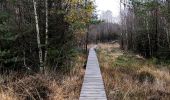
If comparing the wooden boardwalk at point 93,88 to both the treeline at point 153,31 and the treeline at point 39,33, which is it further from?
the treeline at point 153,31

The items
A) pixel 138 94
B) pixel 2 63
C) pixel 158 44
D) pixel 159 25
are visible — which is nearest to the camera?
pixel 138 94

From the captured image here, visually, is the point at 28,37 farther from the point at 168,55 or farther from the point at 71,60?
the point at 168,55

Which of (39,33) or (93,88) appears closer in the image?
(93,88)

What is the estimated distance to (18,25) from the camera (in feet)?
39.2

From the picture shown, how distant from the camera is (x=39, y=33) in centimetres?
1240

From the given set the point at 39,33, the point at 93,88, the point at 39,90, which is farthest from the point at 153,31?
the point at 39,90

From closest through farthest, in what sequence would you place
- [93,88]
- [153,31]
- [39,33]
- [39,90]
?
[39,90] < [93,88] < [39,33] < [153,31]

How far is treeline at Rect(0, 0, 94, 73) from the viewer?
469 inches

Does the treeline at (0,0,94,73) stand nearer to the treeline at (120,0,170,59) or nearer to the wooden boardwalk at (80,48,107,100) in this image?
the wooden boardwalk at (80,48,107,100)

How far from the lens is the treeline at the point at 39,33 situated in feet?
39.1

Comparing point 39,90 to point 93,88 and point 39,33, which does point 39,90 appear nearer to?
point 93,88

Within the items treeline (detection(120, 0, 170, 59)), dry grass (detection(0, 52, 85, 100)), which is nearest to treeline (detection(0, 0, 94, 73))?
Result: dry grass (detection(0, 52, 85, 100))

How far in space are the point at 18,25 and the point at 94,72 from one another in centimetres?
351

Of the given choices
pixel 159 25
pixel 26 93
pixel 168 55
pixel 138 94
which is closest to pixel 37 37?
pixel 26 93
